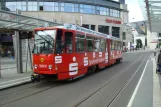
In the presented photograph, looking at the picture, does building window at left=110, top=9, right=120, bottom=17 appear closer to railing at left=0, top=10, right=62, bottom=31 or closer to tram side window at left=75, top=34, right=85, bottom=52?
railing at left=0, top=10, right=62, bottom=31

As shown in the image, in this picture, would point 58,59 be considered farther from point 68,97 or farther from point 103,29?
point 103,29

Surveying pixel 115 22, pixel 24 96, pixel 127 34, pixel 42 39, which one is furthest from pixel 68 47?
pixel 127 34

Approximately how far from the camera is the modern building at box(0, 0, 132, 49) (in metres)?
56.2

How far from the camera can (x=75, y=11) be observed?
60000 millimetres

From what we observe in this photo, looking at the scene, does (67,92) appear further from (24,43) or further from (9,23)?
(24,43)

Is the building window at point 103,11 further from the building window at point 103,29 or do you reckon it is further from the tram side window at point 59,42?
the tram side window at point 59,42

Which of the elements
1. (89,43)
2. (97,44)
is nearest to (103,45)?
(97,44)

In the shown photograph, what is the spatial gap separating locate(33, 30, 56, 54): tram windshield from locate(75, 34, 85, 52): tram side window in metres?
1.77

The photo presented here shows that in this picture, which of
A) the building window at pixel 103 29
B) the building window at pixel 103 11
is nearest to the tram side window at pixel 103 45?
the building window at pixel 103 29

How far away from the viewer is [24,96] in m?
9.52

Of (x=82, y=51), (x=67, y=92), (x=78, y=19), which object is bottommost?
(x=67, y=92)

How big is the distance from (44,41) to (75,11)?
4839cm

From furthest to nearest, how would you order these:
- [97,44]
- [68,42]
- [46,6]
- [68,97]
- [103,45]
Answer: [46,6]
[103,45]
[97,44]
[68,42]
[68,97]

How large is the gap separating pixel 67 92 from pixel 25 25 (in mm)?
6647
